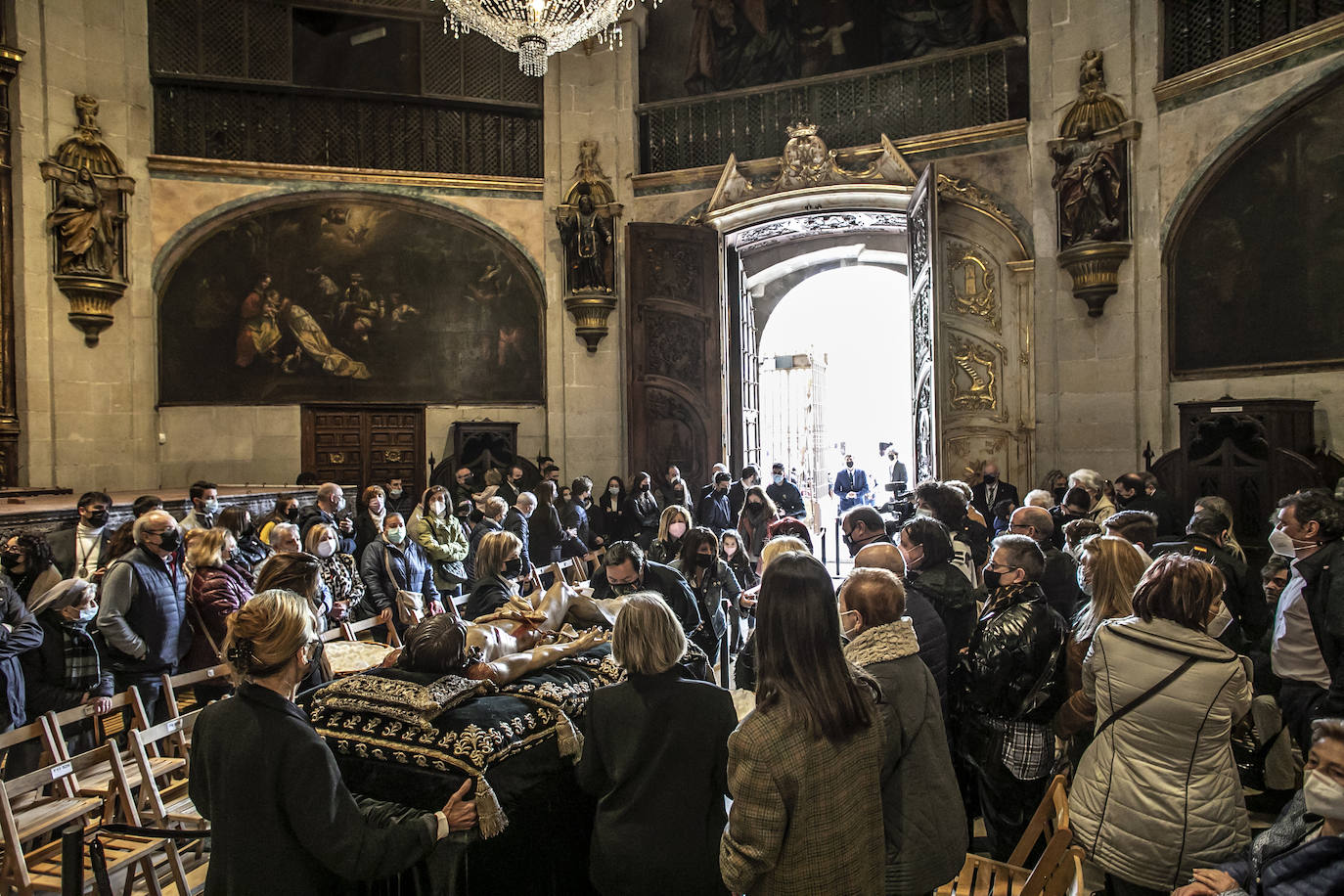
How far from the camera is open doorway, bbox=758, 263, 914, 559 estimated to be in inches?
877

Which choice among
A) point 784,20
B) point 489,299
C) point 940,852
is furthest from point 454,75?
point 940,852

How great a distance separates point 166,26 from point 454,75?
422 cm

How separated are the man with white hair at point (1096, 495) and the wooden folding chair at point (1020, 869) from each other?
13.4 ft

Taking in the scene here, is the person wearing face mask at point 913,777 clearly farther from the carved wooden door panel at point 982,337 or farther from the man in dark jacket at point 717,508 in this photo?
the carved wooden door panel at point 982,337

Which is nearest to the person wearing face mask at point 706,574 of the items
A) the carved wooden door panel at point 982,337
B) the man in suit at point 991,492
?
the man in suit at point 991,492

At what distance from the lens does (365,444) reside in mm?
13609

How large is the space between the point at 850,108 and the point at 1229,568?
32.4ft

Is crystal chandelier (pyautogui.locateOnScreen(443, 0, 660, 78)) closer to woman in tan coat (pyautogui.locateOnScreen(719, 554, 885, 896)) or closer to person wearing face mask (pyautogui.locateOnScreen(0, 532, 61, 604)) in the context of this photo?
person wearing face mask (pyautogui.locateOnScreen(0, 532, 61, 604))

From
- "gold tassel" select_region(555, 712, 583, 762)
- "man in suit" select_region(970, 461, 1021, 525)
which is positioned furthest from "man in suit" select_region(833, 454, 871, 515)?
"gold tassel" select_region(555, 712, 583, 762)

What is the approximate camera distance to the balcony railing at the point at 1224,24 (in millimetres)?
9055

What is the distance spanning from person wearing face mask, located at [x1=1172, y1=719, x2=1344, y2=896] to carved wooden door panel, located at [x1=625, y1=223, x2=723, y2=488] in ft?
36.1

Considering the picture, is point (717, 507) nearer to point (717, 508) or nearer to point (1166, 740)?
point (717, 508)

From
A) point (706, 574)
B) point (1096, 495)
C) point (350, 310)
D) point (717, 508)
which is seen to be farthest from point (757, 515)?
point (350, 310)

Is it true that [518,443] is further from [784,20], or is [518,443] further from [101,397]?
[784,20]
